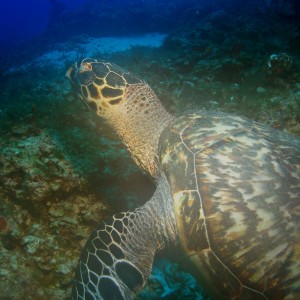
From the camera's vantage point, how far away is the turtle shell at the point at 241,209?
4.94ft

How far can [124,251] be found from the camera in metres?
2.07

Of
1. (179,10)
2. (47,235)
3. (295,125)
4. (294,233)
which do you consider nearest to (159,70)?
(295,125)

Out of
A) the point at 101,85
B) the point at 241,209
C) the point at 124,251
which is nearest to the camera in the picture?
the point at 241,209

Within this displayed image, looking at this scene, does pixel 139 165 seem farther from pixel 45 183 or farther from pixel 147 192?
pixel 45 183

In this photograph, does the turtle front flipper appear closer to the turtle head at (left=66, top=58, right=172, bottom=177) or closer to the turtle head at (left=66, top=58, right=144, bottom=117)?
the turtle head at (left=66, top=58, right=172, bottom=177)

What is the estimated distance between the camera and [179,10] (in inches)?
650

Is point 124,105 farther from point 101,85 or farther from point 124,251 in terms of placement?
point 124,251

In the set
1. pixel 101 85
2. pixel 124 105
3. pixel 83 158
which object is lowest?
pixel 83 158

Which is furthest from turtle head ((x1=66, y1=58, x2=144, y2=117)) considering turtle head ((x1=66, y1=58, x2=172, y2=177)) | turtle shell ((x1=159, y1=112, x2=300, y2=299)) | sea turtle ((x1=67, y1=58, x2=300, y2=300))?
turtle shell ((x1=159, y1=112, x2=300, y2=299))

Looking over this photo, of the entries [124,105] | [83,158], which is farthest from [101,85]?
[83,158]

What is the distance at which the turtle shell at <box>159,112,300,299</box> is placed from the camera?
151 centimetres

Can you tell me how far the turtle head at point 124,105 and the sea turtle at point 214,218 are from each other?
55 mm

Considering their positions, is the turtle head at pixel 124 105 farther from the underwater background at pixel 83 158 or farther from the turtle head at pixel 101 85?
the underwater background at pixel 83 158

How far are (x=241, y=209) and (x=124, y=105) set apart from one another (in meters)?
1.74
